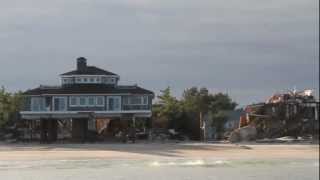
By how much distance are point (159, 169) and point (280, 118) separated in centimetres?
2488

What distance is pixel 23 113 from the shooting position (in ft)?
286

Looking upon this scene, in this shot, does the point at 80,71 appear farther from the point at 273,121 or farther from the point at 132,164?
the point at 132,164

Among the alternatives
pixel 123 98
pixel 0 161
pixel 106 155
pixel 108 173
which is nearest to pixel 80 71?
pixel 123 98

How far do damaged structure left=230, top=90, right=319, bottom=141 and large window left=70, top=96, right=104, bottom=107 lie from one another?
1502 cm

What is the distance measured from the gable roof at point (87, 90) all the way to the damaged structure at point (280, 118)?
1222 cm

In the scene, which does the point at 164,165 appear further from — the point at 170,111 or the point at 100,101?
the point at 170,111

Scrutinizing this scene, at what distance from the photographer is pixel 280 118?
6353 cm

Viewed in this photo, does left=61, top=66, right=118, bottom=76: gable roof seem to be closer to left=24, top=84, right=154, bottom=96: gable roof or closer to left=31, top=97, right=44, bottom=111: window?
left=24, top=84, right=154, bottom=96: gable roof

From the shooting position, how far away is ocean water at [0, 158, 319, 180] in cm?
3454

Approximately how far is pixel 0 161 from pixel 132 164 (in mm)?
8477

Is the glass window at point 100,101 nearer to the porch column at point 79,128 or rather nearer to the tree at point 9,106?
the porch column at point 79,128

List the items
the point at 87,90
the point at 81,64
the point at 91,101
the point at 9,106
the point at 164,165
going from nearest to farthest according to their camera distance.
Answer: the point at 164,165 < the point at 91,101 < the point at 87,90 < the point at 81,64 < the point at 9,106

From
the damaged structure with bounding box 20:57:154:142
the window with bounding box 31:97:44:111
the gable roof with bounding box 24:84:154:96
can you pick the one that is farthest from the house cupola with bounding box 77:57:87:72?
the window with bounding box 31:97:44:111

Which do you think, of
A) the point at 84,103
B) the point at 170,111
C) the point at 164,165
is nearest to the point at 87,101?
the point at 84,103
